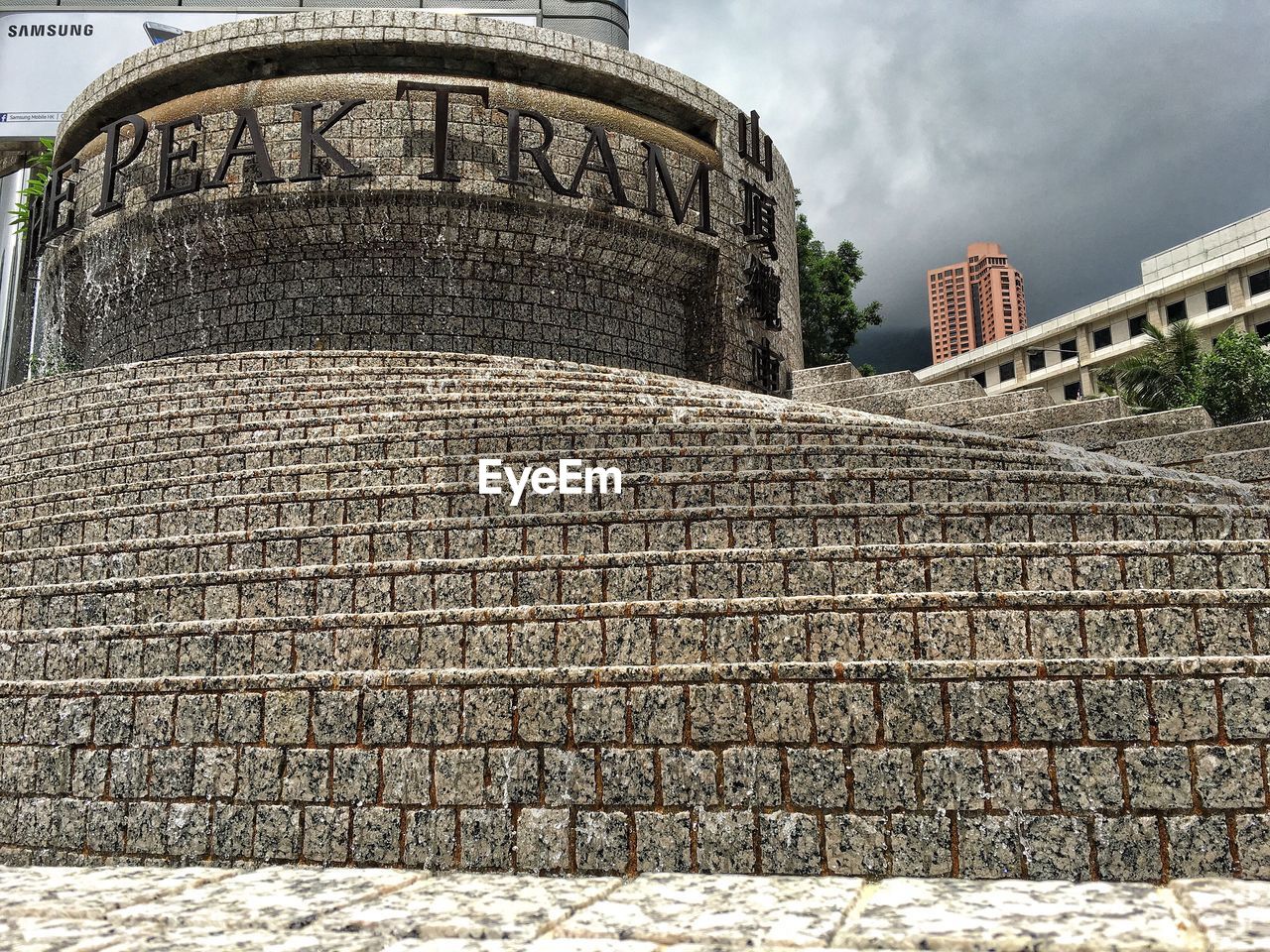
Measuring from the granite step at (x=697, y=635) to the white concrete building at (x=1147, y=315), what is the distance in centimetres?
3595

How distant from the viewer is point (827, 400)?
12797 millimetres

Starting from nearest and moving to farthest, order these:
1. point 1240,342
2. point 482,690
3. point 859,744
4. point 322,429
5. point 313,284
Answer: point 859,744 < point 482,690 < point 322,429 < point 313,284 < point 1240,342

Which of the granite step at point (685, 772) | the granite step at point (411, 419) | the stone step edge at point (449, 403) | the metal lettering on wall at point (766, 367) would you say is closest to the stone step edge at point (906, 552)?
the granite step at point (685, 772)

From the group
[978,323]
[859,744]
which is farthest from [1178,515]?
[978,323]

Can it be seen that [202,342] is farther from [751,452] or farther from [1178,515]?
[1178,515]

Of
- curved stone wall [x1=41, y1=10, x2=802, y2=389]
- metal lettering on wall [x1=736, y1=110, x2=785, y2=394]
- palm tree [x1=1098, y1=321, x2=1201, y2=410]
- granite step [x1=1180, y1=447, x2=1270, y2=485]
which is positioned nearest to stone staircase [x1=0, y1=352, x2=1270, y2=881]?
granite step [x1=1180, y1=447, x2=1270, y2=485]

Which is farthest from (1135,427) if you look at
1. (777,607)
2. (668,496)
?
(777,607)

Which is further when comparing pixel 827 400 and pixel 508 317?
pixel 508 317

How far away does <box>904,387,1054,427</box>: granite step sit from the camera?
35.5 ft

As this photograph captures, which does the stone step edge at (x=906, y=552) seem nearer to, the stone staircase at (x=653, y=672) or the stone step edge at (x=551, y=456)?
Answer: the stone staircase at (x=653, y=672)

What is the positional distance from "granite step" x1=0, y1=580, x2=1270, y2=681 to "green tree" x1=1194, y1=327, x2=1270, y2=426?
78.6ft

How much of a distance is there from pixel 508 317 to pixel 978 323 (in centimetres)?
17267

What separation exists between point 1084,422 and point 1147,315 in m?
43.9

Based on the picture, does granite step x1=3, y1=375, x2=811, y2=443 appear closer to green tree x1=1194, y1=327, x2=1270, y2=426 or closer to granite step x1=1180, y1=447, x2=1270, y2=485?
granite step x1=1180, y1=447, x2=1270, y2=485
